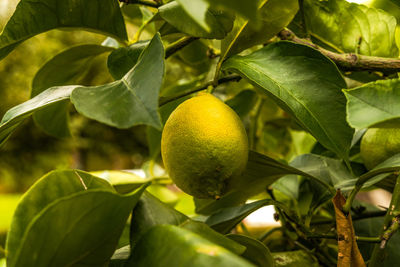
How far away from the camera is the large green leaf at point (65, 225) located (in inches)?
8.4

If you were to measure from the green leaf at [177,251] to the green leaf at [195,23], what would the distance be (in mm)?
143

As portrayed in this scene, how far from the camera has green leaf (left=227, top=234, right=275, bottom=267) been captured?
0.31 meters

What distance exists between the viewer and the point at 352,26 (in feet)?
1.37

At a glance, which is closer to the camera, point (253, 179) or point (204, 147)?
point (204, 147)

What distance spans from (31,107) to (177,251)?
0.16 meters

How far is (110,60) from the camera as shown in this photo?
1.19ft

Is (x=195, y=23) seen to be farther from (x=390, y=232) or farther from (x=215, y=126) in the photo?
(x=390, y=232)

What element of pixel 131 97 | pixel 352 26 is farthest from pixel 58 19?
pixel 352 26

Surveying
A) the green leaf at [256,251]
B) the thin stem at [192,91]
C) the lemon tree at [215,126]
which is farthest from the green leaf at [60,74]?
the green leaf at [256,251]

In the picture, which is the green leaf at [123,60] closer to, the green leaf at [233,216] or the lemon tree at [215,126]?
the lemon tree at [215,126]

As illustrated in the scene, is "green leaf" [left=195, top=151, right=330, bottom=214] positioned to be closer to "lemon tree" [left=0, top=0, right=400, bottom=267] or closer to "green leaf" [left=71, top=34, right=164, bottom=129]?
"lemon tree" [left=0, top=0, right=400, bottom=267]

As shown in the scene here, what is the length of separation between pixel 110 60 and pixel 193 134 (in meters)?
0.12

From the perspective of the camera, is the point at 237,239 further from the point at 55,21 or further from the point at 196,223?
the point at 55,21

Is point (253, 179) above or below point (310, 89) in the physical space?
below
